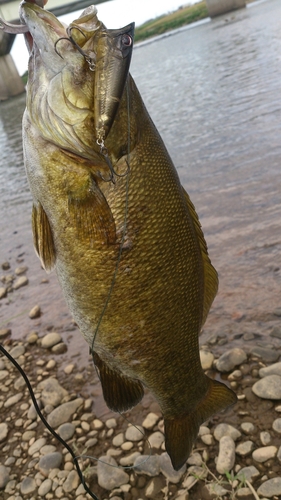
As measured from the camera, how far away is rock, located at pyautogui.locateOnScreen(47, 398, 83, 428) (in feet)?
11.9

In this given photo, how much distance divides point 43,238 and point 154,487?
1784mm

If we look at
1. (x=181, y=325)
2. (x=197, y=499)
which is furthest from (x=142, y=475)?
(x=181, y=325)

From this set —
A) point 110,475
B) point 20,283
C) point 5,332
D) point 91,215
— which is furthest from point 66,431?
point 20,283

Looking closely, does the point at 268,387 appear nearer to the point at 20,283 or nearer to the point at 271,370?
the point at 271,370

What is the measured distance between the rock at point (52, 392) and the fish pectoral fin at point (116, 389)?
5.50 feet

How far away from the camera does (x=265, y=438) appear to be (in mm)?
2887

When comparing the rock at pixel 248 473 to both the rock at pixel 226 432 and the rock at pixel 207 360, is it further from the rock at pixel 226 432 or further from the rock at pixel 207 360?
the rock at pixel 207 360

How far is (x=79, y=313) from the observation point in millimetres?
2121

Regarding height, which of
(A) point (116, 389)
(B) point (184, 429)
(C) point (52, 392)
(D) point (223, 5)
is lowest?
(D) point (223, 5)

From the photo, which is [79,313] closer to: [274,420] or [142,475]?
[142,475]

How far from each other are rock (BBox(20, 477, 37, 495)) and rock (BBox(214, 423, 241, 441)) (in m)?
1.25

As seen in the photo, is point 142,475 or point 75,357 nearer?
point 142,475

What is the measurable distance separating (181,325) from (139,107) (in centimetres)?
98

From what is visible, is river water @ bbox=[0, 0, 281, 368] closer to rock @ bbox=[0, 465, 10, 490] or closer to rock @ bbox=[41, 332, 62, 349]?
rock @ bbox=[41, 332, 62, 349]
